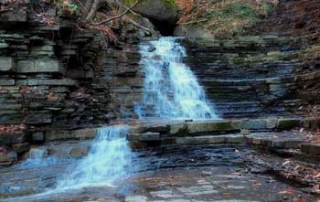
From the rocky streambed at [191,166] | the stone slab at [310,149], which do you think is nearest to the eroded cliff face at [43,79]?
the rocky streambed at [191,166]

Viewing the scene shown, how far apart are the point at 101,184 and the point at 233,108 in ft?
17.8

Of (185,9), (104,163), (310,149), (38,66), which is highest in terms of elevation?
(185,9)

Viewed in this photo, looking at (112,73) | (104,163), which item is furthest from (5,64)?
(112,73)

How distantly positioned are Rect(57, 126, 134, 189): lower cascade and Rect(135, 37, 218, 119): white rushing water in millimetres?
2983

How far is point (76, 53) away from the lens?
31.4 feet

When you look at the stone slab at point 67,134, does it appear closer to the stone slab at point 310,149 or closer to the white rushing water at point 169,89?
the white rushing water at point 169,89

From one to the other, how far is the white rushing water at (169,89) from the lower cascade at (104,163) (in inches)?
117

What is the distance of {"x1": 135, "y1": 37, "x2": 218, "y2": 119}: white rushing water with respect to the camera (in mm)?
11047

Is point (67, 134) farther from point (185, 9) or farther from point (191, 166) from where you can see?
point (185, 9)

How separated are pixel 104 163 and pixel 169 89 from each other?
16.3ft

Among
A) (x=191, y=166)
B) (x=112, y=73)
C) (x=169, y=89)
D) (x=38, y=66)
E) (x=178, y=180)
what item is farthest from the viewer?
(x=169, y=89)

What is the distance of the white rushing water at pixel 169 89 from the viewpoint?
435 inches

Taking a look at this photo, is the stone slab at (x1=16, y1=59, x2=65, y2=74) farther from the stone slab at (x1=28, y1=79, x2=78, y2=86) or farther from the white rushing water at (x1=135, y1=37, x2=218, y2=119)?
the white rushing water at (x1=135, y1=37, x2=218, y2=119)

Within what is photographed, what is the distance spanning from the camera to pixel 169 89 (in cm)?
1184
